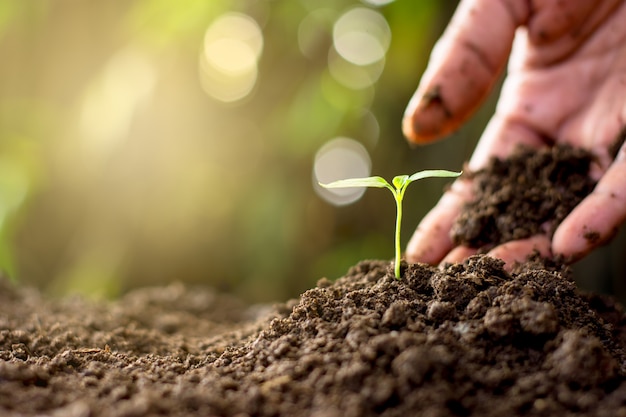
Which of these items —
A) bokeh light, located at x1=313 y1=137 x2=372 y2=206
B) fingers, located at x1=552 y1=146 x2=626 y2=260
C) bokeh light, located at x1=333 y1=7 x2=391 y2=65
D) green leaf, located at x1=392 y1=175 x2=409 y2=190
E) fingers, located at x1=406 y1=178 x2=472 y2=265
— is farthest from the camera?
bokeh light, located at x1=313 y1=137 x2=372 y2=206

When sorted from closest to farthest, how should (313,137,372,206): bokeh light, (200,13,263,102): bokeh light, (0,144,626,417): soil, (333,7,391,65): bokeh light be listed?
(0,144,626,417): soil → (333,7,391,65): bokeh light → (200,13,263,102): bokeh light → (313,137,372,206): bokeh light

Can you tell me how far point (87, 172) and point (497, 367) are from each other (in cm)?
233

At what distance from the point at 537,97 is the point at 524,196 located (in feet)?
1.27

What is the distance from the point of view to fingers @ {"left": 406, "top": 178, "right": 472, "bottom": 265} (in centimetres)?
121

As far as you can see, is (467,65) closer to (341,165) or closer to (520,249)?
(520,249)

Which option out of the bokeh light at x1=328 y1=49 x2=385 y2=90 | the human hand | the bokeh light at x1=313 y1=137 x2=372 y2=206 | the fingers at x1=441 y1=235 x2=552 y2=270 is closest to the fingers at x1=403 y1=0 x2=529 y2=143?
the human hand

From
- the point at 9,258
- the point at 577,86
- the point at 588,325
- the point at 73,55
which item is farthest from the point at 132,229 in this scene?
the point at 588,325

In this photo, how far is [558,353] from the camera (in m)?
0.70

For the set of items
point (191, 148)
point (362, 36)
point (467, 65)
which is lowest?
point (467, 65)

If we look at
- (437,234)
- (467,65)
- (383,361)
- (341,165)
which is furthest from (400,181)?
(341,165)

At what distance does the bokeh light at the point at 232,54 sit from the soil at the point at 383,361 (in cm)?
191

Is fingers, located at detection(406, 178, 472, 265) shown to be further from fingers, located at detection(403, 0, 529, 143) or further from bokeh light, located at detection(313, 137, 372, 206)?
bokeh light, located at detection(313, 137, 372, 206)

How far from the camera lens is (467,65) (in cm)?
126

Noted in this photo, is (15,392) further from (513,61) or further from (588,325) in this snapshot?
(513,61)
